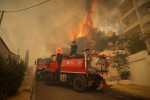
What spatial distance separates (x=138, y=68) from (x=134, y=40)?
4539mm

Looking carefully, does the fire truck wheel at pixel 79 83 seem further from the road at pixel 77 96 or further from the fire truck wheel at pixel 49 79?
the fire truck wheel at pixel 49 79

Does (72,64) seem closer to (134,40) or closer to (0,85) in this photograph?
(0,85)

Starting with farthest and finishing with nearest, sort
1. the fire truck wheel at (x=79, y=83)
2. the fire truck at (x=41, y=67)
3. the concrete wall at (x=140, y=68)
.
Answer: the fire truck at (x=41, y=67), the concrete wall at (x=140, y=68), the fire truck wheel at (x=79, y=83)

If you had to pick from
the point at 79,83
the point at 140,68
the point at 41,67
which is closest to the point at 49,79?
the point at 79,83

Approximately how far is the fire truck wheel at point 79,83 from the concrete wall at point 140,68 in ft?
24.5

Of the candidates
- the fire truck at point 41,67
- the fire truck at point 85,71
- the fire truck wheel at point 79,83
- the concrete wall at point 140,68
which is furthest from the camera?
the fire truck at point 41,67

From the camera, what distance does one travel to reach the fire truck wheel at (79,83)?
261 inches

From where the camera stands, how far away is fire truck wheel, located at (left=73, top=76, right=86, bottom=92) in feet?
21.7

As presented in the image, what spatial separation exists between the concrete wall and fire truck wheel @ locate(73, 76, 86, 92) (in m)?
7.47

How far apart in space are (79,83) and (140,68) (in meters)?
7.96

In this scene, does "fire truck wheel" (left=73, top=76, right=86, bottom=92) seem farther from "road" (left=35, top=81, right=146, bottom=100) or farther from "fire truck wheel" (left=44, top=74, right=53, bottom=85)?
"fire truck wheel" (left=44, top=74, right=53, bottom=85)

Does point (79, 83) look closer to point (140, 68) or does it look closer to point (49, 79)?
point (49, 79)

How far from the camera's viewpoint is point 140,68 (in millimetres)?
10344

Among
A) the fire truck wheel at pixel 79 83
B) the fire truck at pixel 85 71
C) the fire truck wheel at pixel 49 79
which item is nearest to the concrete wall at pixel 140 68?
the fire truck at pixel 85 71
